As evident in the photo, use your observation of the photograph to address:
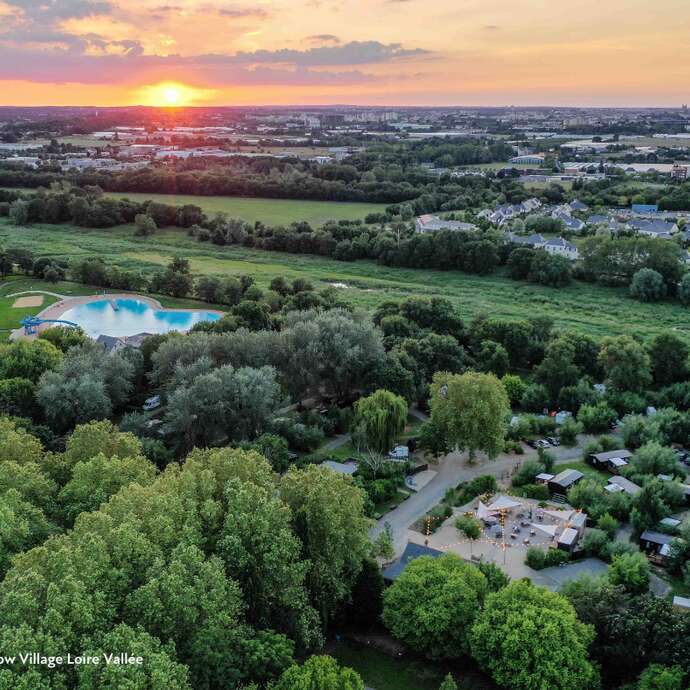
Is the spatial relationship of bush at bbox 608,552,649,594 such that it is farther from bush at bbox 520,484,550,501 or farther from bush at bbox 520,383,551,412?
bush at bbox 520,383,551,412

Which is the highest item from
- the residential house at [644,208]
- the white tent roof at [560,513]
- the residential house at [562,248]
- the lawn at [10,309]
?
the residential house at [644,208]

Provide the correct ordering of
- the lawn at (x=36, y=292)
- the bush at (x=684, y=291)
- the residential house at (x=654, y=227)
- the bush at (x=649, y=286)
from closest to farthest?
the lawn at (x=36, y=292), the bush at (x=684, y=291), the bush at (x=649, y=286), the residential house at (x=654, y=227)

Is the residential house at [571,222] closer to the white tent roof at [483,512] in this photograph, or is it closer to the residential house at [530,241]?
the residential house at [530,241]

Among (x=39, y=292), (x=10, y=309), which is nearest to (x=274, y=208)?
(x=39, y=292)

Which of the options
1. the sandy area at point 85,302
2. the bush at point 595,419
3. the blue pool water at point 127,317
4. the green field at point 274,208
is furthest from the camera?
the green field at point 274,208

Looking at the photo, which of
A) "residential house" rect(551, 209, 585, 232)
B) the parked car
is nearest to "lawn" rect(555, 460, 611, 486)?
the parked car

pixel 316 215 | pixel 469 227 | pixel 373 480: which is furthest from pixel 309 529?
pixel 316 215

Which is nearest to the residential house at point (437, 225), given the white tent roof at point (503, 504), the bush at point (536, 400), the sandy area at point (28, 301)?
the bush at point (536, 400)
